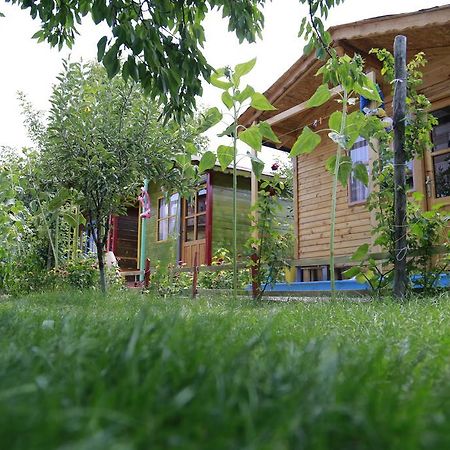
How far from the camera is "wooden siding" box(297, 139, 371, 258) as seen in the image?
31.2 feet

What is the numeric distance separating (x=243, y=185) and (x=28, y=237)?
22.3ft

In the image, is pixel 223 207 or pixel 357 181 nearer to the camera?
pixel 357 181

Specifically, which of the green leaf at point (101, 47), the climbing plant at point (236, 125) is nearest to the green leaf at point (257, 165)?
the climbing plant at point (236, 125)

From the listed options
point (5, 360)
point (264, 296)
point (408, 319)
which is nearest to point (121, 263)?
point (264, 296)

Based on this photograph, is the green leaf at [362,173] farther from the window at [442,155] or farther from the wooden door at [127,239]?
the wooden door at [127,239]

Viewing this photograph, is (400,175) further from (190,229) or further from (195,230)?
(190,229)

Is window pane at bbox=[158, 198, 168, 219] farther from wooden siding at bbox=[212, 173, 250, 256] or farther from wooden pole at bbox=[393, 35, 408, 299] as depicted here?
wooden pole at bbox=[393, 35, 408, 299]

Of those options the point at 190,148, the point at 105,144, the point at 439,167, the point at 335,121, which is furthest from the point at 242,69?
the point at 439,167

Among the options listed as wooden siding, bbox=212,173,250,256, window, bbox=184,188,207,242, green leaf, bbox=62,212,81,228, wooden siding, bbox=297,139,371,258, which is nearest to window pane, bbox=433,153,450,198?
wooden siding, bbox=297,139,371,258

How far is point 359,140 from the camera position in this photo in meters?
9.62

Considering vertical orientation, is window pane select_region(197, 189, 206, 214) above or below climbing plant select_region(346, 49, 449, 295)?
above

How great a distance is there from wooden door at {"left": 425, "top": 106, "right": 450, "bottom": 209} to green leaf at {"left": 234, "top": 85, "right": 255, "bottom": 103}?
11.3 feet

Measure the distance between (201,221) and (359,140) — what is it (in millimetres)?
6785

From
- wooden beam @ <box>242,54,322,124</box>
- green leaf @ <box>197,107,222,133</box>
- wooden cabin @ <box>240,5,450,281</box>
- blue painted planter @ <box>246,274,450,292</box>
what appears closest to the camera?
blue painted planter @ <box>246,274,450,292</box>
